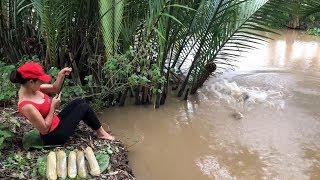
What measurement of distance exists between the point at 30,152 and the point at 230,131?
7.69 ft

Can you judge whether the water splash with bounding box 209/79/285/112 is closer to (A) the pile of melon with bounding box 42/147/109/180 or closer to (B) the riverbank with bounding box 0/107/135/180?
(B) the riverbank with bounding box 0/107/135/180

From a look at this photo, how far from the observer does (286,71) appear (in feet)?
26.2

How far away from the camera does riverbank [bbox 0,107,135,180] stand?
355cm

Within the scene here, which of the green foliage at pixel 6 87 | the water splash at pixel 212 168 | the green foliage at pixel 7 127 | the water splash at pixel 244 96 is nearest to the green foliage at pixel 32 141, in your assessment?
the green foliage at pixel 7 127

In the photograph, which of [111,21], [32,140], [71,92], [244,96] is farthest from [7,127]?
[244,96]

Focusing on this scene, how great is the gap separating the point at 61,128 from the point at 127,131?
1229mm

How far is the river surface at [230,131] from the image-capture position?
4.30 m

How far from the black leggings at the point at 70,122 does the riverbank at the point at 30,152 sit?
9cm

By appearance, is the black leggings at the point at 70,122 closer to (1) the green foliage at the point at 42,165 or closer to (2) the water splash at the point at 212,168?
(1) the green foliage at the point at 42,165

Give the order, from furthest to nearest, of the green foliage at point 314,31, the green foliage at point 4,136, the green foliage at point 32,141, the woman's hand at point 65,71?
1. the green foliage at point 314,31
2. the woman's hand at point 65,71
3. the green foliage at point 32,141
4. the green foliage at point 4,136

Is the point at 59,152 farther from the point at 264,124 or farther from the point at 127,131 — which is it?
the point at 264,124

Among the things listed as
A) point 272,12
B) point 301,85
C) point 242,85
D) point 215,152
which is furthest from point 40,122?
point 301,85

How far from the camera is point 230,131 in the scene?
516 cm

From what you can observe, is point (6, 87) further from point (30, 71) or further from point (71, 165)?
point (71, 165)
